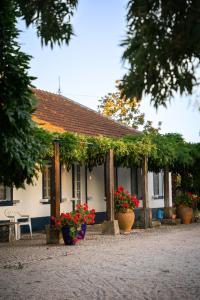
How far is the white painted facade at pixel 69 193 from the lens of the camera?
18.0 m

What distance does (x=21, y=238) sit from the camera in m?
16.4

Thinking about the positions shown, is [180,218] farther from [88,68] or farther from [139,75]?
[139,75]

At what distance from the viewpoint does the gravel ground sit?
7637mm

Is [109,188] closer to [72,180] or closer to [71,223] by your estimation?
[71,223]

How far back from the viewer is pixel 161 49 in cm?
495

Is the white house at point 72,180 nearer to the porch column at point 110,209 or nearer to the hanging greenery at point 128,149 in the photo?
the hanging greenery at point 128,149

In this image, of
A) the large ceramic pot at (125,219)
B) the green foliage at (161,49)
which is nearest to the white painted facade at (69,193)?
the large ceramic pot at (125,219)

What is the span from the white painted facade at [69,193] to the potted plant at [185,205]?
3.13 metres

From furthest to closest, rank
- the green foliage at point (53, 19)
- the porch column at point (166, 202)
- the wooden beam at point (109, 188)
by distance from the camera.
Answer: the porch column at point (166, 202), the wooden beam at point (109, 188), the green foliage at point (53, 19)

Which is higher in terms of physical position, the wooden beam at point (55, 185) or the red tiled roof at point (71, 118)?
the red tiled roof at point (71, 118)

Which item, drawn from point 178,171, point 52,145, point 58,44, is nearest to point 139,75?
point 58,44

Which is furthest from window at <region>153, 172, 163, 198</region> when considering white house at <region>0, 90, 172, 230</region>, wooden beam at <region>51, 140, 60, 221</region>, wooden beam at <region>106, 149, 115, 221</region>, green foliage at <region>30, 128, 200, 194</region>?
wooden beam at <region>51, 140, 60, 221</region>

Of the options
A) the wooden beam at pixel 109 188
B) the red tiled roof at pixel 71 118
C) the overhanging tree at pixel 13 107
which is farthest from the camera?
the red tiled roof at pixel 71 118

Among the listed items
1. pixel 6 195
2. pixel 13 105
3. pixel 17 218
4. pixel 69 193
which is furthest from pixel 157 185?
pixel 13 105
